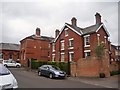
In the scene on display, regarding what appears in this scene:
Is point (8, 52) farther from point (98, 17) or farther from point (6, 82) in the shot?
point (6, 82)

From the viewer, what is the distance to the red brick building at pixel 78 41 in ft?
105

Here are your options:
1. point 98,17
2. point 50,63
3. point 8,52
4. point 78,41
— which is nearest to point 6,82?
point 50,63

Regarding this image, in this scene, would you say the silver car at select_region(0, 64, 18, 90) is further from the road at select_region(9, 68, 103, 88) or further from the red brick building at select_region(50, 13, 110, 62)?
the red brick building at select_region(50, 13, 110, 62)

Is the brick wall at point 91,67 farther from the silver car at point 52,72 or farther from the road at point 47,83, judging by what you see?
the road at point 47,83

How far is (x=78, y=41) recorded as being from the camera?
112 feet

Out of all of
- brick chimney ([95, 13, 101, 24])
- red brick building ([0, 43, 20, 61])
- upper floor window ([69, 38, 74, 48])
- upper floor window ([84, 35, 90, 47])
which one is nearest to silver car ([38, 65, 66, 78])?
upper floor window ([84, 35, 90, 47])

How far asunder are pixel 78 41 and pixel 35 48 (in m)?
17.0

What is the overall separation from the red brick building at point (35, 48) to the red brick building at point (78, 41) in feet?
29.1

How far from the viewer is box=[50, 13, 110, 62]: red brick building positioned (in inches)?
A: 1257

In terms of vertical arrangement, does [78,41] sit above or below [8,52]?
above

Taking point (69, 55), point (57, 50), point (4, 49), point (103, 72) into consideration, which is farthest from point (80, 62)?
point (4, 49)

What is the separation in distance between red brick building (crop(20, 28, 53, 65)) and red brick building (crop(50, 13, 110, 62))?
29.1 ft

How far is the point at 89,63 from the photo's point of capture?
25.1 m

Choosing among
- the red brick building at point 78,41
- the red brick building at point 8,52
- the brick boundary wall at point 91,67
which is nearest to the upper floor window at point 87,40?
the red brick building at point 78,41
